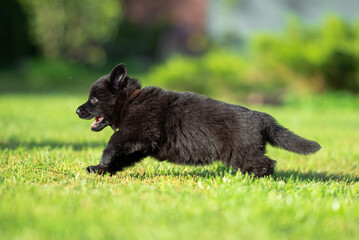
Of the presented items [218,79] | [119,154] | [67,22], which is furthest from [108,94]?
[67,22]

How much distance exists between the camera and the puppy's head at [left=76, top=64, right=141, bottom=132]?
3197mm

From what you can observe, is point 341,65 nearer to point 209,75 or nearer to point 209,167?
point 209,75

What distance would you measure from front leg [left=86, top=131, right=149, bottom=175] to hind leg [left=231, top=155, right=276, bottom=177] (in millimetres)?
704

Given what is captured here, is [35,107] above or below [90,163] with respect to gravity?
above

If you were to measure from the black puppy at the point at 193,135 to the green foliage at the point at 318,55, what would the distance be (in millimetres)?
7612

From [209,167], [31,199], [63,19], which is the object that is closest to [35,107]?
[209,167]

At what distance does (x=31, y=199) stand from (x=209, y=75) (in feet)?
31.4

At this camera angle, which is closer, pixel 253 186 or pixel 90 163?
pixel 253 186

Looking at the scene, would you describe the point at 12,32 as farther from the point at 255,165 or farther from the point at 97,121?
the point at 255,165

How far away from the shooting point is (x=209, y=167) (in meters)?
3.76

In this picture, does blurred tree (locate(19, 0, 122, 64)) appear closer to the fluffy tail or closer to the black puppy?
the black puppy

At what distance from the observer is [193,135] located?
298 cm

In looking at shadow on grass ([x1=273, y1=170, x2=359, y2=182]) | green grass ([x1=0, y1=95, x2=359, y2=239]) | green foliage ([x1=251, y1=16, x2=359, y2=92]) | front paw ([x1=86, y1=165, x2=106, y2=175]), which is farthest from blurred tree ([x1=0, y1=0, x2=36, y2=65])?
shadow on grass ([x1=273, y1=170, x2=359, y2=182])

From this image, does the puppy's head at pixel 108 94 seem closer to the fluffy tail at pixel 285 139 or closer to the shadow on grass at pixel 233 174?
the shadow on grass at pixel 233 174
